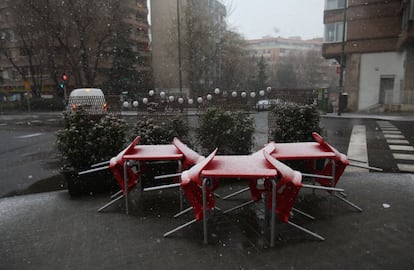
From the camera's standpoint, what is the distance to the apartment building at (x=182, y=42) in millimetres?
30266

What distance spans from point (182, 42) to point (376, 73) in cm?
1866

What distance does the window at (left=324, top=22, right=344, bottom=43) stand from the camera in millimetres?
26109

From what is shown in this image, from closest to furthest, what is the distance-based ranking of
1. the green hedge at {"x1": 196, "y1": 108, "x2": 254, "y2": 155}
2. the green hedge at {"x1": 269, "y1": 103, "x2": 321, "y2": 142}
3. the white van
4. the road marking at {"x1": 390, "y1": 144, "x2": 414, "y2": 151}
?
the white van < the green hedge at {"x1": 269, "y1": 103, "x2": 321, "y2": 142} < the green hedge at {"x1": 196, "y1": 108, "x2": 254, "y2": 155} < the road marking at {"x1": 390, "y1": 144, "x2": 414, "y2": 151}

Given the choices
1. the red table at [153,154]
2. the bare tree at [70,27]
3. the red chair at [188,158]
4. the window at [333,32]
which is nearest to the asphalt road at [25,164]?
the red table at [153,154]

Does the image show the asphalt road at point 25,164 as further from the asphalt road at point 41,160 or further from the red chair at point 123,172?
the red chair at point 123,172

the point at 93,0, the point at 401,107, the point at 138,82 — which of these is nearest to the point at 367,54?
the point at 401,107

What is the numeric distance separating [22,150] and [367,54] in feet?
83.4

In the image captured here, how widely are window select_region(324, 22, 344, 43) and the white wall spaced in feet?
10.3

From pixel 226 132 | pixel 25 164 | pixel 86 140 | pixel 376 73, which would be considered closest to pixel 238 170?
pixel 226 132

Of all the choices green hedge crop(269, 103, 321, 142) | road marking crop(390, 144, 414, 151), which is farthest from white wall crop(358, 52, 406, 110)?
green hedge crop(269, 103, 321, 142)

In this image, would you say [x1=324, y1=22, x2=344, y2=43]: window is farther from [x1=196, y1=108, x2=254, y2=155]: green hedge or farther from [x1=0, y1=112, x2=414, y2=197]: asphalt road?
[x1=196, y1=108, x2=254, y2=155]: green hedge

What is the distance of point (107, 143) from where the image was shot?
5055mm

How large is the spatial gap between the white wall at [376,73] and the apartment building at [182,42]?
48.6 ft

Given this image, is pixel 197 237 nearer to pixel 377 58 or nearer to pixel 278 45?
pixel 377 58
